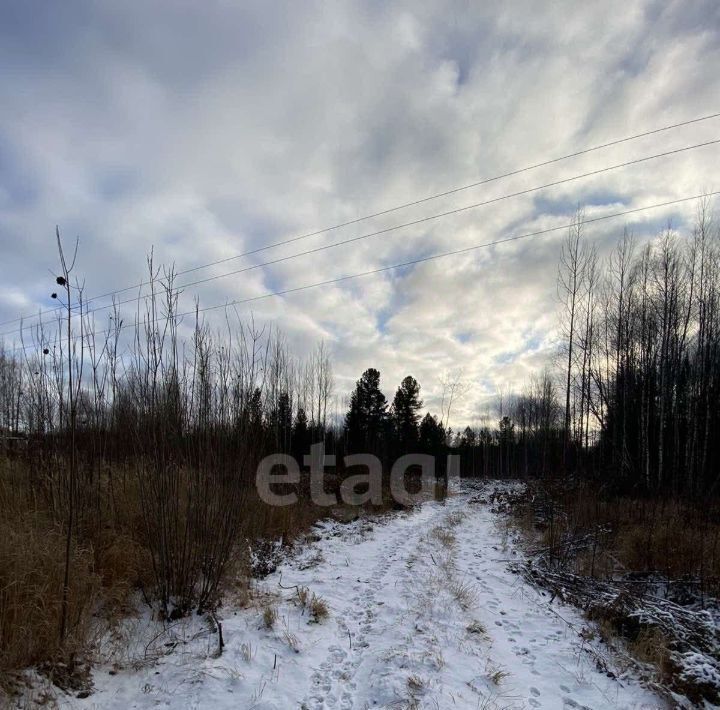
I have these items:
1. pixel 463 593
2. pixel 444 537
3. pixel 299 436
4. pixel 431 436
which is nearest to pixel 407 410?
pixel 431 436

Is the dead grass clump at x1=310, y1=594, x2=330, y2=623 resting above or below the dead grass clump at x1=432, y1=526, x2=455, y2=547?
above

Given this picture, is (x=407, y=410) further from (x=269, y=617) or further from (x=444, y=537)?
(x=269, y=617)

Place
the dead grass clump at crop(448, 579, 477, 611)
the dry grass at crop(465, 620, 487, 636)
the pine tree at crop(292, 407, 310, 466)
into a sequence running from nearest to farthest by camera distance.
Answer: the dry grass at crop(465, 620, 487, 636)
the dead grass clump at crop(448, 579, 477, 611)
the pine tree at crop(292, 407, 310, 466)

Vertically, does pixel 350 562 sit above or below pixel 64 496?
below

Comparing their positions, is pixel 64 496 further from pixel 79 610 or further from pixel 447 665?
pixel 447 665

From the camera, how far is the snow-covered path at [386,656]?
2.95m

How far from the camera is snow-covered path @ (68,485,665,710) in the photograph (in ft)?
9.68

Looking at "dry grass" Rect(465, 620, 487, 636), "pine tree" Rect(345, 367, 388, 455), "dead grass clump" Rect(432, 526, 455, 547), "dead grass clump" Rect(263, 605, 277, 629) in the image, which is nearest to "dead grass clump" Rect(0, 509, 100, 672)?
"dead grass clump" Rect(263, 605, 277, 629)

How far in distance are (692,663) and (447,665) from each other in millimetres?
2028

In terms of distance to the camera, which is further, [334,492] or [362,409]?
[362,409]

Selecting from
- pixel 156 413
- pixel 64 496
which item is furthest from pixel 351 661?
pixel 64 496

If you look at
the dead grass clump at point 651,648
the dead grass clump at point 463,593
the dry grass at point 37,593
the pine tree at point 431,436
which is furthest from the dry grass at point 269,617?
the pine tree at point 431,436

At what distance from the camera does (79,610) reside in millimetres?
3084

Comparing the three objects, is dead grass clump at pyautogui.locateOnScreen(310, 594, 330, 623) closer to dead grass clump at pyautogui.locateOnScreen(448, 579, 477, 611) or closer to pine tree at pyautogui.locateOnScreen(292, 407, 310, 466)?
dead grass clump at pyautogui.locateOnScreen(448, 579, 477, 611)
